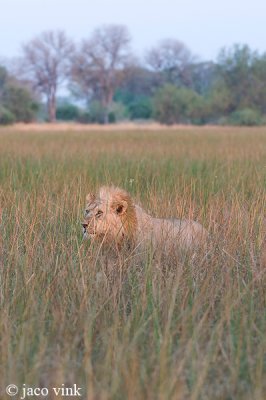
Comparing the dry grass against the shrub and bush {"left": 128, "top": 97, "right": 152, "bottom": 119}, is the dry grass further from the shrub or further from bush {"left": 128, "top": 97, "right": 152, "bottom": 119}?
bush {"left": 128, "top": 97, "right": 152, "bottom": 119}

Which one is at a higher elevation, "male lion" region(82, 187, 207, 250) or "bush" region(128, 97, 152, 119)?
"male lion" region(82, 187, 207, 250)

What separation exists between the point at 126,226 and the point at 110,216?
0.15 m

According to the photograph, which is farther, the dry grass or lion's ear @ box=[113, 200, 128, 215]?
lion's ear @ box=[113, 200, 128, 215]

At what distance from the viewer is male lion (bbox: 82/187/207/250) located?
14.2ft

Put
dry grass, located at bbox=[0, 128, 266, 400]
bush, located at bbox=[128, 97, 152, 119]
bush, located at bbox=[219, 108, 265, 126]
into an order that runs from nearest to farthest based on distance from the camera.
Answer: dry grass, located at bbox=[0, 128, 266, 400] < bush, located at bbox=[219, 108, 265, 126] < bush, located at bbox=[128, 97, 152, 119]

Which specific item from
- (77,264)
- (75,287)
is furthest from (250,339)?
(77,264)

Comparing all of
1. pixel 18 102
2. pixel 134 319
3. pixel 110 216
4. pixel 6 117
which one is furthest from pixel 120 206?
pixel 18 102

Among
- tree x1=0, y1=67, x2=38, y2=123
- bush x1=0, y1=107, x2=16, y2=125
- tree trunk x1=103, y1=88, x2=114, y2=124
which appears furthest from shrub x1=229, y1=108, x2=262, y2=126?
tree x1=0, y1=67, x2=38, y2=123

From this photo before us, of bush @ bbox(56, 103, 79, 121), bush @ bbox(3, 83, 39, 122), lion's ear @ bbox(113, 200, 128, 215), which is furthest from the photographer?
bush @ bbox(56, 103, 79, 121)

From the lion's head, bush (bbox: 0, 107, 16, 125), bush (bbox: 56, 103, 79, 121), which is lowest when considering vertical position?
bush (bbox: 56, 103, 79, 121)

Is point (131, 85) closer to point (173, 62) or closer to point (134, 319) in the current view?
point (173, 62)

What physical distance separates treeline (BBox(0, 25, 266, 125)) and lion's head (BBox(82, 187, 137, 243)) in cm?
4236

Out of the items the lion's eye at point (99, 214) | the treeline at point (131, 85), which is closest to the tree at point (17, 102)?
the treeline at point (131, 85)

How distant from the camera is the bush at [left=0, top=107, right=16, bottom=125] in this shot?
47.2 meters
